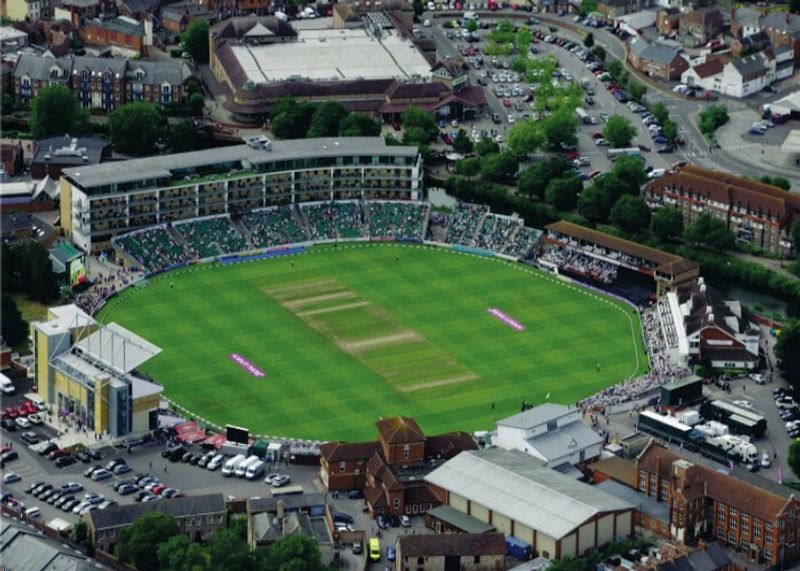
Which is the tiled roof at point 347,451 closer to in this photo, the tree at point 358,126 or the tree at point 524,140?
the tree at point 358,126

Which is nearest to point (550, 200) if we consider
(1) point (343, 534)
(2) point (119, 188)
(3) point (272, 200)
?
(3) point (272, 200)

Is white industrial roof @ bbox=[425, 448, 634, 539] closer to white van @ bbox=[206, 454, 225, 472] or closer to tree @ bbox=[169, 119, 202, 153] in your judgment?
white van @ bbox=[206, 454, 225, 472]

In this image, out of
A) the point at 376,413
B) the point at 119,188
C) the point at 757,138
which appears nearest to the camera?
the point at 376,413

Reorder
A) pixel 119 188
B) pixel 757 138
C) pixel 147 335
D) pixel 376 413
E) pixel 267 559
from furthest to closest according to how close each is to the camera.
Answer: pixel 757 138
pixel 119 188
pixel 147 335
pixel 376 413
pixel 267 559

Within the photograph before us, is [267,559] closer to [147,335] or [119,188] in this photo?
[147,335]

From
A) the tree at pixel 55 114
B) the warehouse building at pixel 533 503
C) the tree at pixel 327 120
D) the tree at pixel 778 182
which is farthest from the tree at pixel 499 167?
the warehouse building at pixel 533 503

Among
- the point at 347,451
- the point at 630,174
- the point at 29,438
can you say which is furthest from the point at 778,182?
the point at 29,438

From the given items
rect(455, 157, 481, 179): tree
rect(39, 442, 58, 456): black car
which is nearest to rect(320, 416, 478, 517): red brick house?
rect(39, 442, 58, 456): black car
